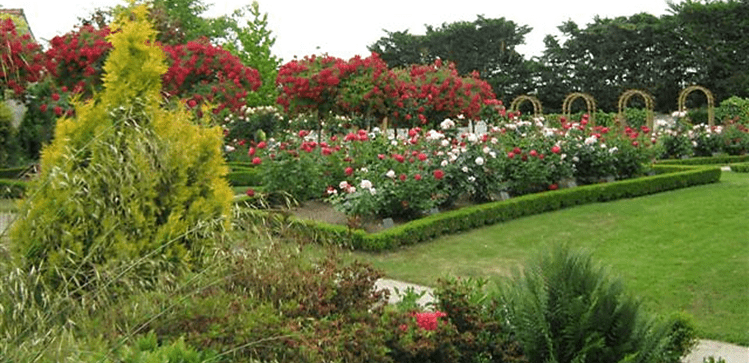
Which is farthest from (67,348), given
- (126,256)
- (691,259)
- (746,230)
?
(746,230)

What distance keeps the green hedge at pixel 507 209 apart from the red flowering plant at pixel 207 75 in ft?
22.5

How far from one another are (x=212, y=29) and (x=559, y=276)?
36396 millimetres

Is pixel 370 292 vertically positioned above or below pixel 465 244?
above

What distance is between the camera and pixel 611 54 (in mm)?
35406

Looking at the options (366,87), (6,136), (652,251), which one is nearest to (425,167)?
(652,251)

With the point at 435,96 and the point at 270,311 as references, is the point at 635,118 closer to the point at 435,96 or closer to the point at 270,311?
the point at 435,96

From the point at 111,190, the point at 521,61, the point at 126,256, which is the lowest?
the point at 126,256

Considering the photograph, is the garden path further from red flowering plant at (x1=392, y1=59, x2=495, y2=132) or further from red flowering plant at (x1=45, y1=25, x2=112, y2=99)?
red flowering plant at (x1=392, y1=59, x2=495, y2=132)

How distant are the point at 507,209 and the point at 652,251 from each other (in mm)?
2496

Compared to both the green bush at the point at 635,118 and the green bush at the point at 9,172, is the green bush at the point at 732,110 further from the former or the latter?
the green bush at the point at 9,172

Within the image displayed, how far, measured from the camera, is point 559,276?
11.0 ft

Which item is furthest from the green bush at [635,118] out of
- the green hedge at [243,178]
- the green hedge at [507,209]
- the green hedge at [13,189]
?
the green hedge at [13,189]

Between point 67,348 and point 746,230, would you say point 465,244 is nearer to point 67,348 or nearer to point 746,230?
point 746,230

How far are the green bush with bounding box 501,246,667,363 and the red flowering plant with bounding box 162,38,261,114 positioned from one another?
40.1ft
